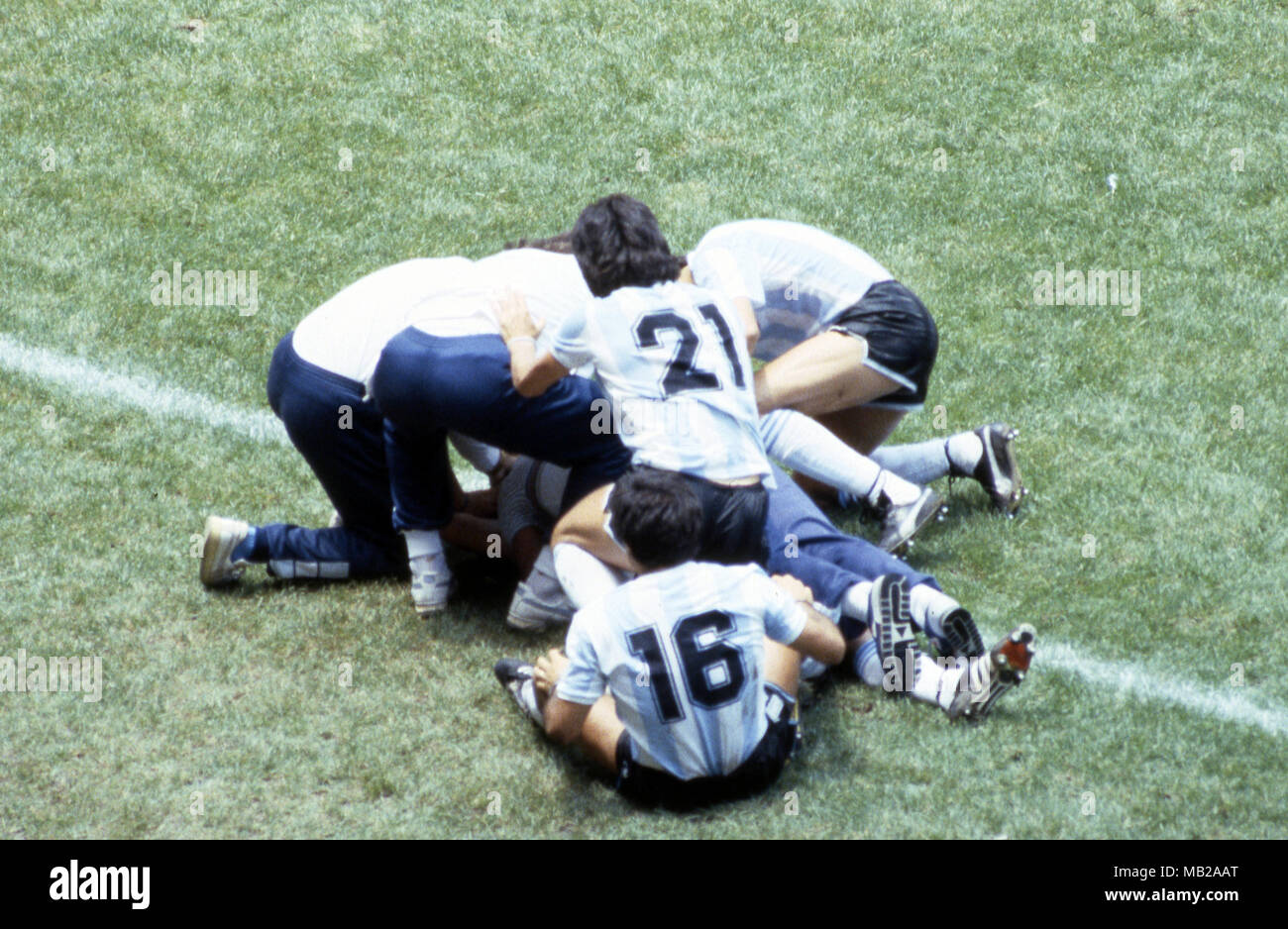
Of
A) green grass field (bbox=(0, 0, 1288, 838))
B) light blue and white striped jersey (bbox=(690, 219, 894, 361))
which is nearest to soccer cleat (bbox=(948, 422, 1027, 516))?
green grass field (bbox=(0, 0, 1288, 838))

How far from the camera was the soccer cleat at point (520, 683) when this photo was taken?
4.96 meters

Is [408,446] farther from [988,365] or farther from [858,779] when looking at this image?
[988,365]

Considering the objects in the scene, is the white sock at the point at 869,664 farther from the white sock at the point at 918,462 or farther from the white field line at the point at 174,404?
the white sock at the point at 918,462

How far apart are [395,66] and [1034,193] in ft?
12.0

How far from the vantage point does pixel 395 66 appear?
922 cm

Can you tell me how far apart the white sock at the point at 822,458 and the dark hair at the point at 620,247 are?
35.2 inches

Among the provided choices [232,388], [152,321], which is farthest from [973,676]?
[152,321]

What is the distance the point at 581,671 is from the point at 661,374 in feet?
3.20

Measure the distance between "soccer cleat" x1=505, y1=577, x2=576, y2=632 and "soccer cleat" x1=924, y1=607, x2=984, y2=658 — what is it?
126 centimetres

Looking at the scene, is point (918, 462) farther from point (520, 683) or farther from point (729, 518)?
point (520, 683)

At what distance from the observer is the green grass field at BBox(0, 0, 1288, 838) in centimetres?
477

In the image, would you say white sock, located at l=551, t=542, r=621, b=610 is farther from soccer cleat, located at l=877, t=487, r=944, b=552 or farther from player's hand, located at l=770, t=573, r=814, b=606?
soccer cleat, located at l=877, t=487, r=944, b=552

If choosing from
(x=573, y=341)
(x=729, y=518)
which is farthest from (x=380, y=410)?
(x=729, y=518)

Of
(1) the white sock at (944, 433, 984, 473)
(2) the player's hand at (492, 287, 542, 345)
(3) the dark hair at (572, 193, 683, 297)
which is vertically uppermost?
(3) the dark hair at (572, 193, 683, 297)
